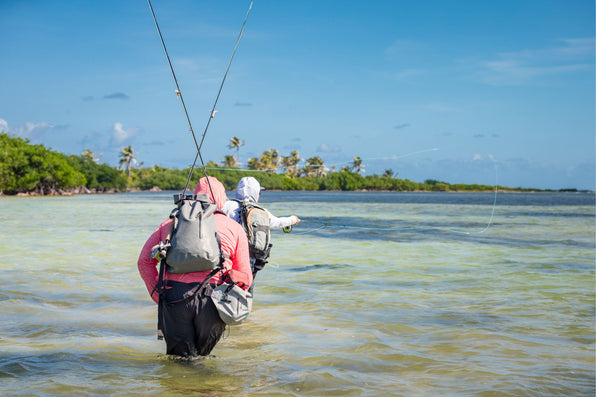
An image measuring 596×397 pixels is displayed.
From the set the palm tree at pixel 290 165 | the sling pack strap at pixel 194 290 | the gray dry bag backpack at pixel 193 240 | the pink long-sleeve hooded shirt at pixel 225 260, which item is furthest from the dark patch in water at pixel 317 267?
the gray dry bag backpack at pixel 193 240

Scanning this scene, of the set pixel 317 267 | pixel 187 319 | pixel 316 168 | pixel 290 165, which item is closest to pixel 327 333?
pixel 187 319

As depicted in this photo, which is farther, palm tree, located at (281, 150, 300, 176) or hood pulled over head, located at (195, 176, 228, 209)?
palm tree, located at (281, 150, 300, 176)

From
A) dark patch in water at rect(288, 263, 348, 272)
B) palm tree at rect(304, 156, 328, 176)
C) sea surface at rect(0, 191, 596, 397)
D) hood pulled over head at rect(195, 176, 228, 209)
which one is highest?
palm tree at rect(304, 156, 328, 176)

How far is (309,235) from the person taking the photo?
81.5ft

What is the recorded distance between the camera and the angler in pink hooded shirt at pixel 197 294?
15.0 feet

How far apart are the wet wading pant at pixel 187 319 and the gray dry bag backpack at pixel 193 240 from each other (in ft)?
0.75

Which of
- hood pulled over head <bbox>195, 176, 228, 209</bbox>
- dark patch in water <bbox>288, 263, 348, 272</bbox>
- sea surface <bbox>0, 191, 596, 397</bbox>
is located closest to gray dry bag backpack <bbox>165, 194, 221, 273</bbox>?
hood pulled over head <bbox>195, 176, 228, 209</bbox>

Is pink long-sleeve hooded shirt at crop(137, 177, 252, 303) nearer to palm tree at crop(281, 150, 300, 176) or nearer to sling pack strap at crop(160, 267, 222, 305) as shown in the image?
sling pack strap at crop(160, 267, 222, 305)

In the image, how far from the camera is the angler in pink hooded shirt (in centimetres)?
457

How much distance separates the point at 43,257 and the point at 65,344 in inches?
382

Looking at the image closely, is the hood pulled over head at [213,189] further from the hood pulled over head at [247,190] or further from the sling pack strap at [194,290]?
the hood pulled over head at [247,190]

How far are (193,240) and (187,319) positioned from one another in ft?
2.58

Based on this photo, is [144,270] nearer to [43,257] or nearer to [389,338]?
[389,338]

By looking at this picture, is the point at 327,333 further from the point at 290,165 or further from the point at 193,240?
the point at 290,165
